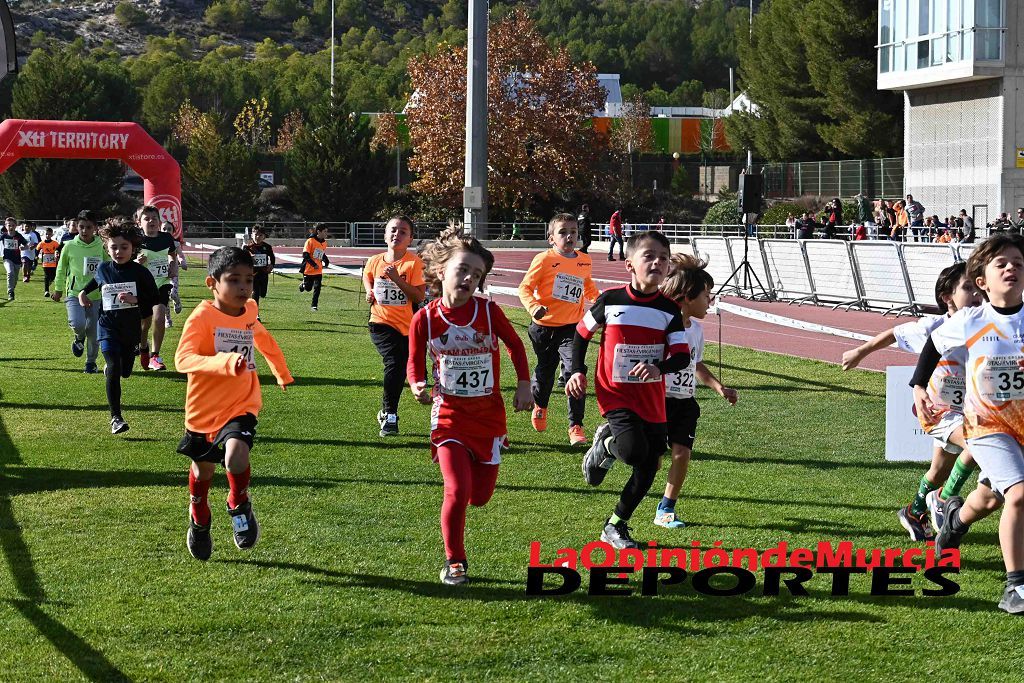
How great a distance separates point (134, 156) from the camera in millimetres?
38812

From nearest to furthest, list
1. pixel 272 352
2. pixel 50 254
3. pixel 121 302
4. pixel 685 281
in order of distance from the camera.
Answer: pixel 272 352 → pixel 685 281 → pixel 121 302 → pixel 50 254

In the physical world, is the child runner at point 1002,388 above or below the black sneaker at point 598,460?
above

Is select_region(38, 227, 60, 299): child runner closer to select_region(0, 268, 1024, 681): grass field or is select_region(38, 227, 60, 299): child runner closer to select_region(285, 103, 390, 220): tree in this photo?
select_region(0, 268, 1024, 681): grass field

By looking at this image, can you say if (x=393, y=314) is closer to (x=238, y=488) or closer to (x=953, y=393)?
(x=238, y=488)

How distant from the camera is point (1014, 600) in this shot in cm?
602

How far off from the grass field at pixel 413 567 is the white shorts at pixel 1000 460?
64 centimetres

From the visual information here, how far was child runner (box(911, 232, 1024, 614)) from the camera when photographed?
235 inches

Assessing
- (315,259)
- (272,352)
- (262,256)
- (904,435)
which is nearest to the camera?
(272,352)

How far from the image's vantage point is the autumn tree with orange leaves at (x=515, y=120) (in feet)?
212

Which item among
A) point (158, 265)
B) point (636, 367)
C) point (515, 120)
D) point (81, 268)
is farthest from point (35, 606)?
point (515, 120)

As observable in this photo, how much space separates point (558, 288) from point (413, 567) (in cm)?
474

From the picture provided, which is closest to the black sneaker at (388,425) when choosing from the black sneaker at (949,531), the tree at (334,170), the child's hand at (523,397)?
the child's hand at (523,397)

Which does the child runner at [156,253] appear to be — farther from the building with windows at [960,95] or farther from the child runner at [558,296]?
the building with windows at [960,95]

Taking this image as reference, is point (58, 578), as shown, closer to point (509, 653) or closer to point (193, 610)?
point (193, 610)
